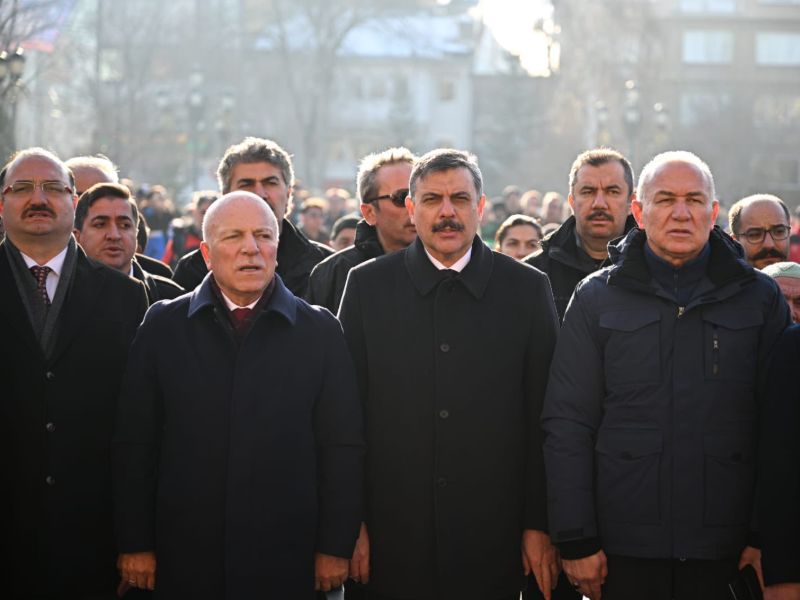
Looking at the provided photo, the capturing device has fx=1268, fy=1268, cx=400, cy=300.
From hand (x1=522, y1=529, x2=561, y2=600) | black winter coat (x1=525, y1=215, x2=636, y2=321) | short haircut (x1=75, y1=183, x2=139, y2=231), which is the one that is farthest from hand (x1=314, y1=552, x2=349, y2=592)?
short haircut (x1=75, y1=183, x2=139, y2=231)

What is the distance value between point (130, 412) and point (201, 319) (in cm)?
49

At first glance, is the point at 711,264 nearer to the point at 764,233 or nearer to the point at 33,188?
the point at 764,233

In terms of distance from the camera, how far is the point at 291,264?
25.3 ft

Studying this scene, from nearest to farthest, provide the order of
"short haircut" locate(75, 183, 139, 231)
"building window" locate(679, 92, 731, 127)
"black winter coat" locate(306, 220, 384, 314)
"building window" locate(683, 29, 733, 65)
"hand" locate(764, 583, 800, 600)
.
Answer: "hand" locate(764, 583, 800, 600) → "black winter coat" locate(306, 220, 384, 314) → "short haircut" locate(75, 183, 139, 231) → "building window" locate(679, 92, 731, 127) → "building window" locate(683, 29, 733, 65)

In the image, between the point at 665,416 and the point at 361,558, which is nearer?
the point at 665,416

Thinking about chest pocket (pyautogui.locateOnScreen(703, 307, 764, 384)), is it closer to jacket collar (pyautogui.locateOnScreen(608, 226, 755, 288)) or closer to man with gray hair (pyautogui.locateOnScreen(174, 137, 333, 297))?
jacket collar (pyautogui.locateOnScreen(608, 226, 755, 288))

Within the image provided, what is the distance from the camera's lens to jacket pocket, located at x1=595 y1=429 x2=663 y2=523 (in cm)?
507

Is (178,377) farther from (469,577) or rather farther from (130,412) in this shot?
(469,577)

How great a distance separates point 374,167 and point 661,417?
287 cm

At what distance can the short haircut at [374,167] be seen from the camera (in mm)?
7305

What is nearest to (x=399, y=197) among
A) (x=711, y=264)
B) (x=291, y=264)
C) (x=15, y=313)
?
(x=291, y=264)

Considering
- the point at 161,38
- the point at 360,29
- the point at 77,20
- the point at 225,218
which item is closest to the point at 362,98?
the point at 360,29

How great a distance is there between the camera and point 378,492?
216 inches

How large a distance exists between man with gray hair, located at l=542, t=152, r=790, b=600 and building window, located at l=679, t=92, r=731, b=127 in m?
61.7
